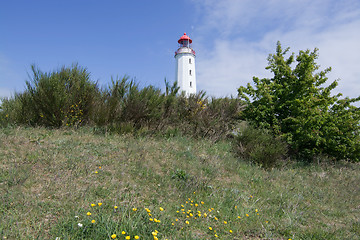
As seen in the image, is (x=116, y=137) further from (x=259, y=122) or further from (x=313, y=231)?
(x=259, y=122)

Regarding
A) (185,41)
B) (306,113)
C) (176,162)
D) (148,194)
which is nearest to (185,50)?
(185,41)

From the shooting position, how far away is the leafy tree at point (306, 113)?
8.82m

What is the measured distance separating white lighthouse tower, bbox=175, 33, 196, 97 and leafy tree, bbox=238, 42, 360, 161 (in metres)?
18.4

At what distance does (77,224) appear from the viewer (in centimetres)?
278

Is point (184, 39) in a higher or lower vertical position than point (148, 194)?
higher

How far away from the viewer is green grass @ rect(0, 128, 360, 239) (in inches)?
116

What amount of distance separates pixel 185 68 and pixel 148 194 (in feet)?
84.7

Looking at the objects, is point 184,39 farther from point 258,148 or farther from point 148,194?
point 148,194

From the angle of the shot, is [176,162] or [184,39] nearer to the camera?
[176,162]

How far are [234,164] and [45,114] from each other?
6309mm

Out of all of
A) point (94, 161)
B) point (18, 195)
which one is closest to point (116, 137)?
point (94, 161)

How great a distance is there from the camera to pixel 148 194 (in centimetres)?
397

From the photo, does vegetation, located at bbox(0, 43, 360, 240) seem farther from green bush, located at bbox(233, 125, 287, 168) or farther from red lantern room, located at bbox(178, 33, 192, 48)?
red lantern room, located at bbox(178, 33, 192, 48)

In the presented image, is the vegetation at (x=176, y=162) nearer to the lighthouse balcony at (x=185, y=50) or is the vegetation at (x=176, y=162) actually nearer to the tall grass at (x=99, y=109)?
the tall grass at (x=99, y=109)
